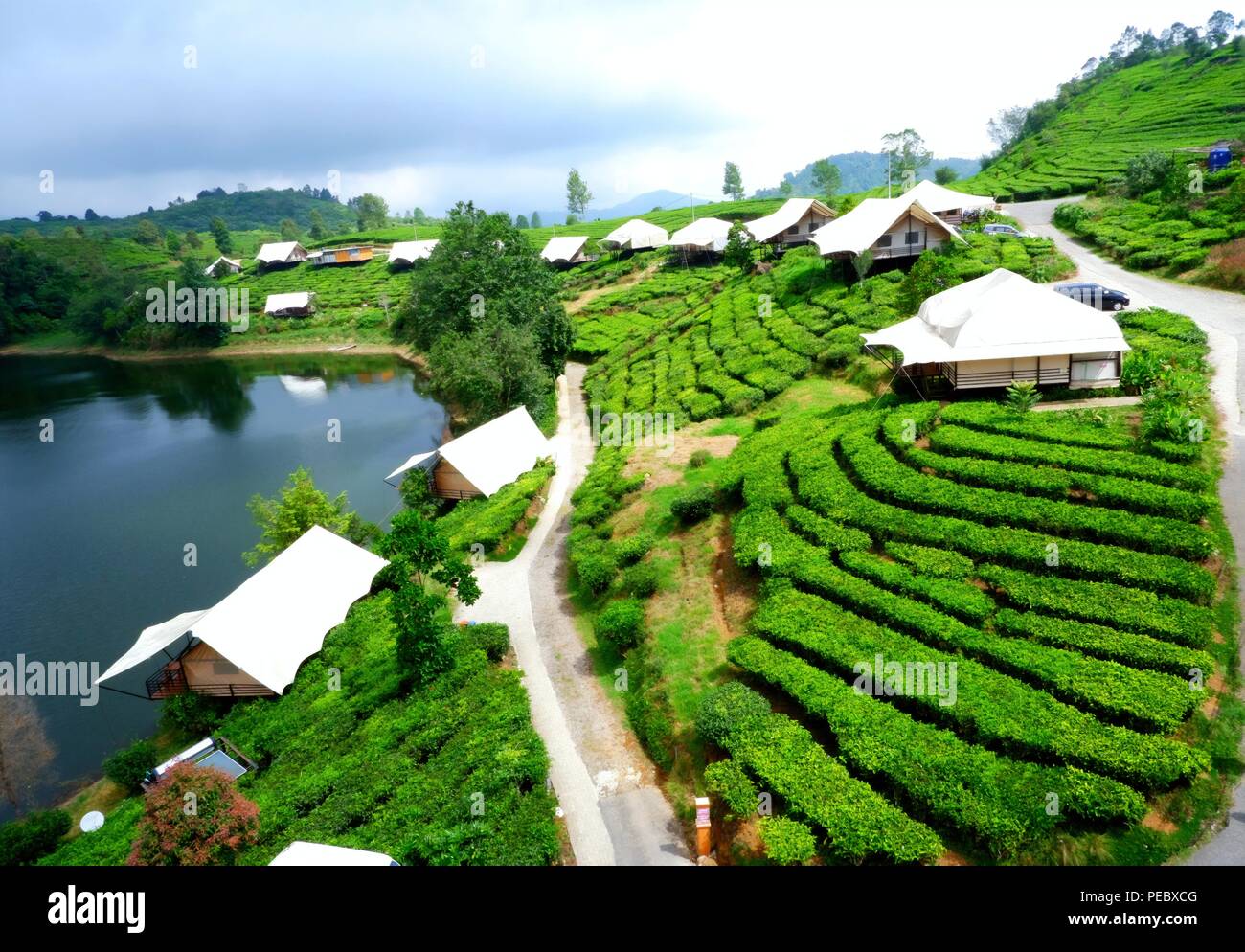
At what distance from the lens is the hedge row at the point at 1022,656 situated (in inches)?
584

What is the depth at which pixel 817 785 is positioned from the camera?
50.3 feet

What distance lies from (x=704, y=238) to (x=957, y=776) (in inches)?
2746

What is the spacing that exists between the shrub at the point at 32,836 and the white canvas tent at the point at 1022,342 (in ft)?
102

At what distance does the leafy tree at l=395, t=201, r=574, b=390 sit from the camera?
2030 inches

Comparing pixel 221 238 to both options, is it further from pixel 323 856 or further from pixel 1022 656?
pixel 1022 656

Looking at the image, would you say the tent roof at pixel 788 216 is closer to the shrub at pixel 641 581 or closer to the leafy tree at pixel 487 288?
the leafy tree at pixel 487 288

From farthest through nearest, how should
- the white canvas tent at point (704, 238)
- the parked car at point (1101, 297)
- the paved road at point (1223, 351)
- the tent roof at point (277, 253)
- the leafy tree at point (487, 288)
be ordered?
the tent roof at point (277, 253)
the white canvas tent at point (704, 238)
the leafy tree at point (487, 288)
the parked car at point (1101, 297)
the paved road at point (1223, 351)

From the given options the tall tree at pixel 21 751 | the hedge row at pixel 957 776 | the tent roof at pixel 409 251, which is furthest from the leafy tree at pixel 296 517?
the tent roof at pixel 409 251

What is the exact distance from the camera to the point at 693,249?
259 feet

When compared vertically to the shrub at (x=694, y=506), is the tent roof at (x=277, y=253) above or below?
above
